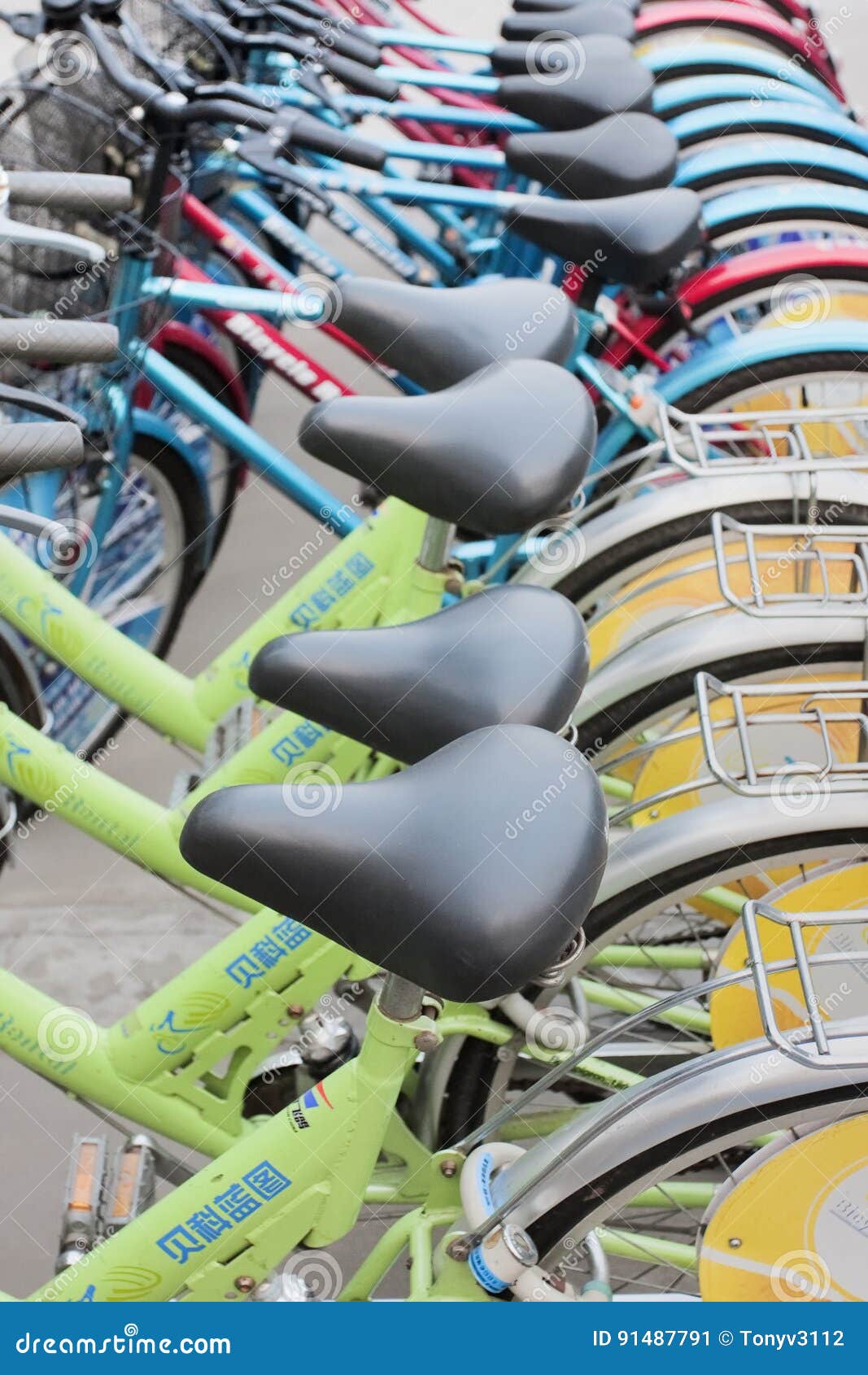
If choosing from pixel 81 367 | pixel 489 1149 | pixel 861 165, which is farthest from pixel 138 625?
pixel 861 165

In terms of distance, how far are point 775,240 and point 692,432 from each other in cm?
197

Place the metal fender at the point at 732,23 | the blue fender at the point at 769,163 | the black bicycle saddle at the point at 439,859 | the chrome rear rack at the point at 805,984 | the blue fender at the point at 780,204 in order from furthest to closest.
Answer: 1. the metal fender at the point at 732,23
2. the blue fender at the point at 769,163
3. the blue fender at the point at 780,204
4. the chrome rear rack at the point at 805,984
5. the black bicycle saddle at the point at 439,859

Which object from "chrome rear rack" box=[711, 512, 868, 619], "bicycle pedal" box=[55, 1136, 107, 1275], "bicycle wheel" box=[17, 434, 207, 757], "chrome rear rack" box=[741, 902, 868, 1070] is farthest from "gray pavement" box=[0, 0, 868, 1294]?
"chrome rear rack" box=[711, 512, 868, 619]

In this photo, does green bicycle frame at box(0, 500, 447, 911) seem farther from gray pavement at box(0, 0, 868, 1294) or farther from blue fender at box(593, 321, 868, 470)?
blue fender at box(593, 321, 868, 470)

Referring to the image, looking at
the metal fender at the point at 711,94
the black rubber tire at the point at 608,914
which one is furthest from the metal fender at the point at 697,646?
the metal fender at the point at 711,94

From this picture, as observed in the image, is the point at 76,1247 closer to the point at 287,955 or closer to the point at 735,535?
the point at 287,955

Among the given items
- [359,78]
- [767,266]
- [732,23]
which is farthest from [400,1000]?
[732,23]

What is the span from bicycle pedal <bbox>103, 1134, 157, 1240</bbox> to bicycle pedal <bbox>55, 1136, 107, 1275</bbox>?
2cm

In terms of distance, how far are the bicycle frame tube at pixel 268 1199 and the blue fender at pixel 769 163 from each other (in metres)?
2.47

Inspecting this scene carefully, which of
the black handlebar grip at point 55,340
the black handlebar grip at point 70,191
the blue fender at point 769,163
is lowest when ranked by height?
the blue fender at point 769,163

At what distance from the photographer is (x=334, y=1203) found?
1.66 m

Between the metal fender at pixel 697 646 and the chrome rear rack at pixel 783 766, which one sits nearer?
the chrome rear rack at pixel 783 766

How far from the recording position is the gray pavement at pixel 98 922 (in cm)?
248

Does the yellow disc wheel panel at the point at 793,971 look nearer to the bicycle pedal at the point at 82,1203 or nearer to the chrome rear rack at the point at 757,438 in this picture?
the chrome rear rack at the point at 757,438
